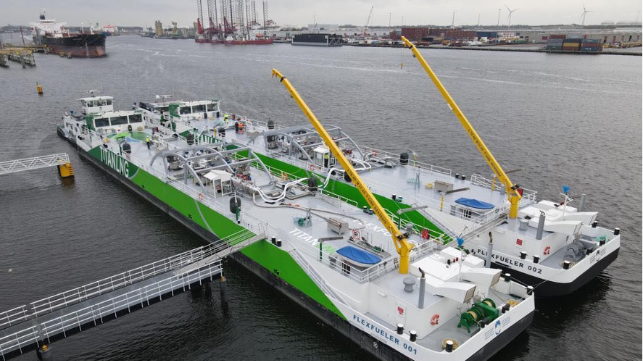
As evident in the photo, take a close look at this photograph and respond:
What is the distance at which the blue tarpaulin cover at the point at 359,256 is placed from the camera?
2256 cm

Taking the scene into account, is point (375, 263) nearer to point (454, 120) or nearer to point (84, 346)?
point (84, 346)

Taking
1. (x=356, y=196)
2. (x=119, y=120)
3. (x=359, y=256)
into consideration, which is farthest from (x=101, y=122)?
(x=359, y=256)

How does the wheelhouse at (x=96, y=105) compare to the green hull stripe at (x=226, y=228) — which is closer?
the green hull stripe at (x=226, y=228)

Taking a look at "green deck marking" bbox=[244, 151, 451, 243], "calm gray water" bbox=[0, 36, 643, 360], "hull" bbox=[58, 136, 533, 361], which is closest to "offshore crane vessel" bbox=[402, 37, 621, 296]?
"green deck marking" bbox=[244, 151, 451, 243]

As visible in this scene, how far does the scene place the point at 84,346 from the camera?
23.5 meters

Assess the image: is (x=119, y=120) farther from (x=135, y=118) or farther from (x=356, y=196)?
(x=356, y=196)

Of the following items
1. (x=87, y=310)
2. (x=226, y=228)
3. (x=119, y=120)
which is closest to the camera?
(x=87, y=310)

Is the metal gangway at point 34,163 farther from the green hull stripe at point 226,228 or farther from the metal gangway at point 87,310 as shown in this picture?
the metal gangway at point 87,310

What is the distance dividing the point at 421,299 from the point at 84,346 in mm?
18422

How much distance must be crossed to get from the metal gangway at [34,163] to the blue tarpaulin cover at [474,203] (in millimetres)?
44193

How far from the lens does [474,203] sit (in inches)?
1171

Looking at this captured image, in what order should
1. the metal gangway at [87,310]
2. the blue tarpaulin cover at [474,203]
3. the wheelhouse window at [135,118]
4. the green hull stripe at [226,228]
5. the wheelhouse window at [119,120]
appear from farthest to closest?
1. the wheelhouse window at [135,118]
2. the wheelhouse window at [119,120]
3. the blue tarpaulin cover at [474,203]
4. the green hull stripe at [226,228]
5. the metal gangway at [87,310]

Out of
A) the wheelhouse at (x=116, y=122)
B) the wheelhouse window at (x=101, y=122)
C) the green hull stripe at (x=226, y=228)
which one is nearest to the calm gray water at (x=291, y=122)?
the green hull stripe at (x=226, y=228)

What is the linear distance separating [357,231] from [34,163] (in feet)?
143
